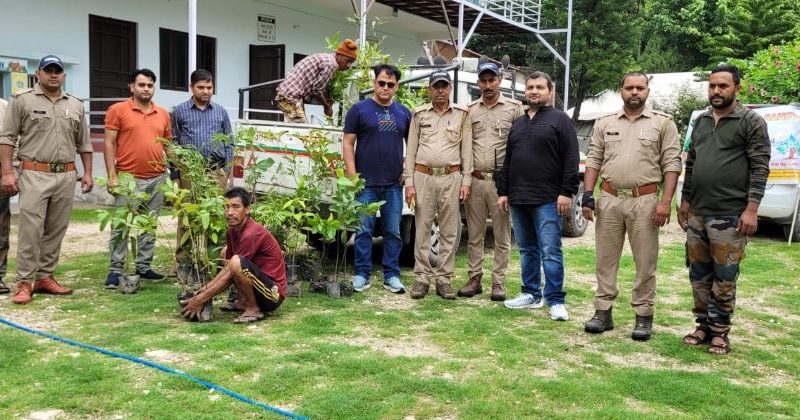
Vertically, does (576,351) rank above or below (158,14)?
below

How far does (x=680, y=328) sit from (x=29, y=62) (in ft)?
32.1

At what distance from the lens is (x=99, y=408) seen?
3.67m

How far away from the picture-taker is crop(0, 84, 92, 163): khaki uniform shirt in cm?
575

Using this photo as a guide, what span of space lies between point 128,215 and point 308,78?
82.1 inches

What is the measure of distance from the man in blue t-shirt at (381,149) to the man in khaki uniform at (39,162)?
2.26m

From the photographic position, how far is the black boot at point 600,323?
5316mm

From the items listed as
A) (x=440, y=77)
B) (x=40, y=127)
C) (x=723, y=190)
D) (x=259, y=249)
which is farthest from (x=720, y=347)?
(x=40, y=127)

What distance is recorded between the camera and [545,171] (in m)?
5.66

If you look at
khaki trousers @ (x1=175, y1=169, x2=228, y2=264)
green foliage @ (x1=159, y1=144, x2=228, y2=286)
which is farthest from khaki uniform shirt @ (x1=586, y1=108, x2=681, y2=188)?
khaki trousers @ (x1=175, y1=169, x2=228, y2=264)

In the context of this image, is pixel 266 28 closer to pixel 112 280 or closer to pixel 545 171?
pixel 112 280

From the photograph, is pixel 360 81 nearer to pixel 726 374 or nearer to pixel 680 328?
pixel 680 328

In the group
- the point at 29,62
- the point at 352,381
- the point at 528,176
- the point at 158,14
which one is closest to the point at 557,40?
the point at 158,14

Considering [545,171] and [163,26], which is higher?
[163,26]

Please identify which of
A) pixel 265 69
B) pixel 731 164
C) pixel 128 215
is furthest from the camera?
pixel 265 69
